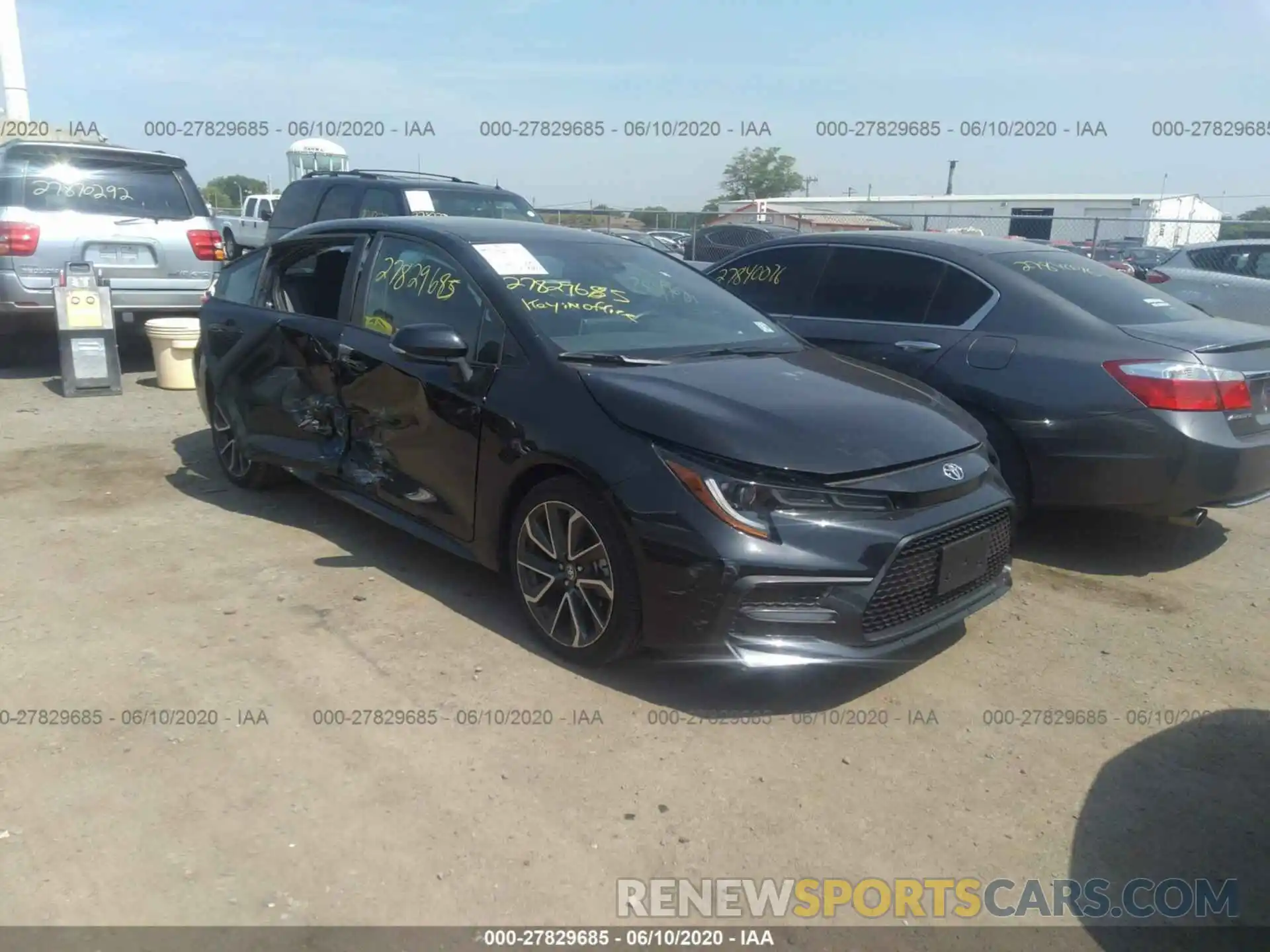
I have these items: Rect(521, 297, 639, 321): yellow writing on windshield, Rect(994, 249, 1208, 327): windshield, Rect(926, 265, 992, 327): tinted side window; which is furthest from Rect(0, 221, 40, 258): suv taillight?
Rect(994, 249, 1208, 327): windshield

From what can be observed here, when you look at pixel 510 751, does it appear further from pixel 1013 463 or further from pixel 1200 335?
pixel 1200 335

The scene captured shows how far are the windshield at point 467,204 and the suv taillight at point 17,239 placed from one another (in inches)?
128

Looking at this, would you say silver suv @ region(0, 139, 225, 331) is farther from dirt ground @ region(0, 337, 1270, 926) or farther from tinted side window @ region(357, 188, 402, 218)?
dirt ground @ region(0, 337, 1270, 926)

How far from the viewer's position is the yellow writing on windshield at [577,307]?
405 centimetres

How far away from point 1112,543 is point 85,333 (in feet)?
25.4

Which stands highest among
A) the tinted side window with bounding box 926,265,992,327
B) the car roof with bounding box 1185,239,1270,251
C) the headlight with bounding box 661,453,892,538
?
the car roof with bounding box 1185,239,1270,251

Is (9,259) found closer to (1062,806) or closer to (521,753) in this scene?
(521,753)

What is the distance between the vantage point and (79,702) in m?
3.40

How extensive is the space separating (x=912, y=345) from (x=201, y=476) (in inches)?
169

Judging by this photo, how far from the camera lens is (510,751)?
126 inches

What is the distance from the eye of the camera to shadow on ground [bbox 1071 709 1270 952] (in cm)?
261

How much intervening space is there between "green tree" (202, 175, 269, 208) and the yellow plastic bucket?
29607 mm

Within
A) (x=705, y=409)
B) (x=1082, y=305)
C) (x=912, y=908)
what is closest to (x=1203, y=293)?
(x=1082, y=305)

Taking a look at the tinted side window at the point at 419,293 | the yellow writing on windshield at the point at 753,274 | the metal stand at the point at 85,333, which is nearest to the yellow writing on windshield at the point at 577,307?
the tinted side window at the point at 419,293
